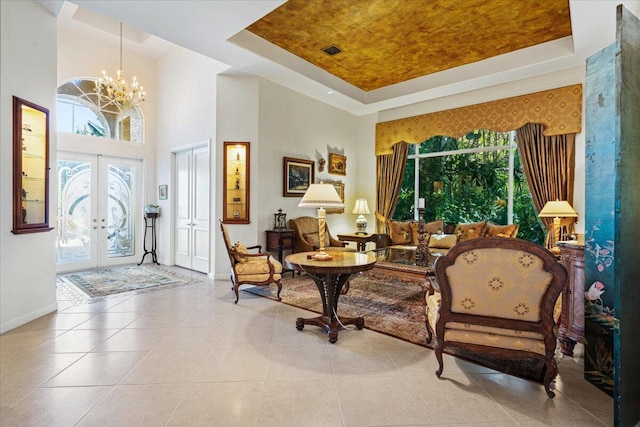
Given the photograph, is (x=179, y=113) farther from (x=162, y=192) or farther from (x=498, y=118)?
(x=498, y=118)

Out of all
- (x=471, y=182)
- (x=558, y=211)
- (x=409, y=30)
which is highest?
(x=409, y=30)

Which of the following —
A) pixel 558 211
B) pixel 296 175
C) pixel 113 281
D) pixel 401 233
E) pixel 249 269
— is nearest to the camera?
pixel 249 269

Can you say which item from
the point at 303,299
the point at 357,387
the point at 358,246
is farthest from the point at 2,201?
the point at 358,246

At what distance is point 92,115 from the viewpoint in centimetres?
616

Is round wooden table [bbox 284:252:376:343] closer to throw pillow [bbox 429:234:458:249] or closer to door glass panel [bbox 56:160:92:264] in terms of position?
throw pillow [bbox 429:234:458:249]

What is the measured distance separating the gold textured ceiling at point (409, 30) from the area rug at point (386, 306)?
358 cm

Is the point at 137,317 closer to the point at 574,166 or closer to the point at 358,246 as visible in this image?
the point at 358,246

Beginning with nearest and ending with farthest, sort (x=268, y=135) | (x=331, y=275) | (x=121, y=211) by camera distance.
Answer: (x=331, y=275) → (x=268, y=135) → (x=121, y=211)

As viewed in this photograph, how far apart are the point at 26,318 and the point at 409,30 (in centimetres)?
561

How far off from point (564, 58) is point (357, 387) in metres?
5.28

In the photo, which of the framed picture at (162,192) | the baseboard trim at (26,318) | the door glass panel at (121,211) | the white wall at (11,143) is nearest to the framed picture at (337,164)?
the framed picture at (162,192)

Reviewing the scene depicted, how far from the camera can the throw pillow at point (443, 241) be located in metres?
5.25

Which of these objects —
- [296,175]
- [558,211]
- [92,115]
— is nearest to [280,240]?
[296,175]

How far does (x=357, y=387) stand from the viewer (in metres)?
2.15
